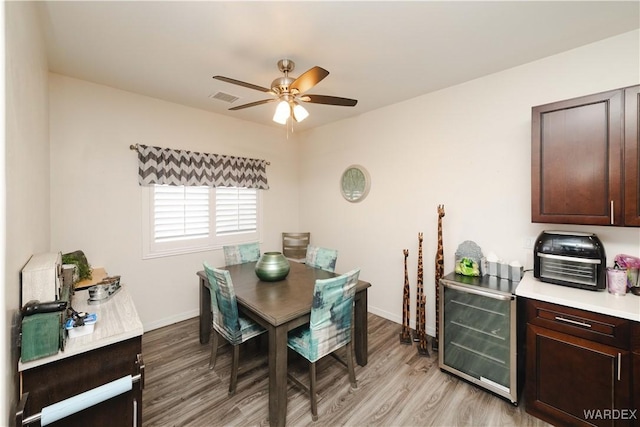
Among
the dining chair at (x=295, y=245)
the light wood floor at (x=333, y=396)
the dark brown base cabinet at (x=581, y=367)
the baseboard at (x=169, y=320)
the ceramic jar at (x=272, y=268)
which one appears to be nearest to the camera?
the dark brown base cabinet at (x=581, y=367)

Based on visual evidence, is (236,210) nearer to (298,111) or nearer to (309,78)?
(298,111)

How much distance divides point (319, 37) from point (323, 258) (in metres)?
2.02

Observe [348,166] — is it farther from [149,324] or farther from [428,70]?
[149,324]

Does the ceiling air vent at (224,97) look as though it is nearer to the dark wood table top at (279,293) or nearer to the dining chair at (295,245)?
the dark wood table top at (279,293)

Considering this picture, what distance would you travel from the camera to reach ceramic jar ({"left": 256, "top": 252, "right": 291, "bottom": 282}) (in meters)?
2.40

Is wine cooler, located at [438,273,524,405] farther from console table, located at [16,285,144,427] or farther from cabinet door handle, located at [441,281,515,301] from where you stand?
console table, located at [16,285,144,427]

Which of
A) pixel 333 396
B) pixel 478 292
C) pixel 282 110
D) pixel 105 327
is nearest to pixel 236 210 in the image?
pixel 282 110

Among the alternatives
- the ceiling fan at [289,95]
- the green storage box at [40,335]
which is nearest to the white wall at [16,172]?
the green storage box at [40,335]

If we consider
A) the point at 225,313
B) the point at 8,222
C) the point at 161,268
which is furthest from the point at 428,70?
the point at 161,268

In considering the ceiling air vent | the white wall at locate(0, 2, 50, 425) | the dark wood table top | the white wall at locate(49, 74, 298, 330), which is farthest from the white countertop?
the ceiling air vent

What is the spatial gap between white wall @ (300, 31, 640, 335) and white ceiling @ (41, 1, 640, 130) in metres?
0.19

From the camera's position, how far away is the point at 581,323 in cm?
167

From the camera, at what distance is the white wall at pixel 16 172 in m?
0.96

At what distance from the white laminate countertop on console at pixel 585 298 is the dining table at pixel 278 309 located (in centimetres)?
122
